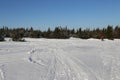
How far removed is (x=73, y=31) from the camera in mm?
85438

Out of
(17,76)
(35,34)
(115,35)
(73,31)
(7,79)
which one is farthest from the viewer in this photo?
(73,31)

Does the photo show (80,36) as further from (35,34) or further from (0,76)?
(0,76)

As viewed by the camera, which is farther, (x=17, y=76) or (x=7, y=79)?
(x=17, y=76)

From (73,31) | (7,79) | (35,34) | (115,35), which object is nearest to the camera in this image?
(7,79)

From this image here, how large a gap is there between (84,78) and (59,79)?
3.42 feet

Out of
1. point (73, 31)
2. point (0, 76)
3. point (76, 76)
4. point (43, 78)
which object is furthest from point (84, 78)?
point (73, 31)

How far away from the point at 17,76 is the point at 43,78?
45.6 inches

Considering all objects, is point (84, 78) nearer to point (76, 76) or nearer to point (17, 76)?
point (76, 76)

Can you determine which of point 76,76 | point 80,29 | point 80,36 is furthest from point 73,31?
point 76,76

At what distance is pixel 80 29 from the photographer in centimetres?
7644

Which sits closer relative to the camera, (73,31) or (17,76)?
(17,76)

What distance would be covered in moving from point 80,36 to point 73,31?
1714cm

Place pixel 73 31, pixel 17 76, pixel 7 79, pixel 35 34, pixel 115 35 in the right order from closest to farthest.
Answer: pixel 7 79 < pixel 17 76 < pixel 35 34 < pixel 115 35 < pixel 73 31

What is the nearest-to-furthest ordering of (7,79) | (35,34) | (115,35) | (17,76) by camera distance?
(7,79) → (17,76) → (35,34) → (115,35)
